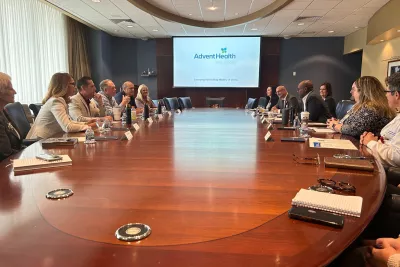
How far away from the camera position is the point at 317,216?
952mm

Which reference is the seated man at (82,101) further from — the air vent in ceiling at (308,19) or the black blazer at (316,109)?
the air vent in ceiling at (308,19)

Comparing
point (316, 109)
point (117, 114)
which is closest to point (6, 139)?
point (117, 114)

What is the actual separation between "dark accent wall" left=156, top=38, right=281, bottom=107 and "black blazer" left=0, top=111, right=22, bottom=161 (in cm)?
799

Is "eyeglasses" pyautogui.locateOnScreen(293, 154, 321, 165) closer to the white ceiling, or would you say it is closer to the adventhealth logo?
the white ceiling

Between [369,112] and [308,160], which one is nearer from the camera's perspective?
[308,160]

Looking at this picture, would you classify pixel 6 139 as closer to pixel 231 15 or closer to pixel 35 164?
pixel 35 164

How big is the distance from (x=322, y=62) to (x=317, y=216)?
32.8 feet

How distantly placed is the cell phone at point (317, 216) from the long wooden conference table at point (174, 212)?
21 mm

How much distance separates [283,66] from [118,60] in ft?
17.4

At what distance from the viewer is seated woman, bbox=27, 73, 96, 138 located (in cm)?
275

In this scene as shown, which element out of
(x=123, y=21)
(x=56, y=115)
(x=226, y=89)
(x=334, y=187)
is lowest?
(x=334, y=187)

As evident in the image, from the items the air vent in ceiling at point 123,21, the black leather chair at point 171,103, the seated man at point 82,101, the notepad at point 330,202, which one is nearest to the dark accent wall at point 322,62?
the black leather chair at point 171,103

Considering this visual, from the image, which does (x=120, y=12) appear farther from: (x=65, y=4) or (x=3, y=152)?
(x=3, y=152)

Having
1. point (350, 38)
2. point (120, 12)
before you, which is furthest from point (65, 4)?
point (350, 38)
